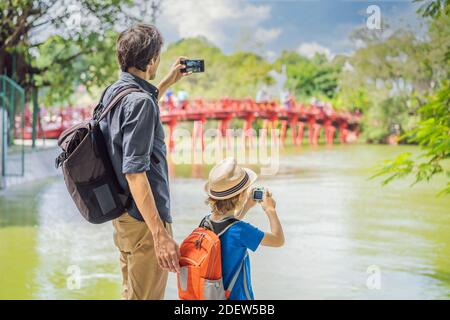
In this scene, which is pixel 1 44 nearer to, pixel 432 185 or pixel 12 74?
pixel 12 74

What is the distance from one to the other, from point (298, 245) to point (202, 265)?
3.79m

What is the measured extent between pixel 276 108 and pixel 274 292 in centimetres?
1086

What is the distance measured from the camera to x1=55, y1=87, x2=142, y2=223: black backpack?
1526 mm

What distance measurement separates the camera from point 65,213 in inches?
241

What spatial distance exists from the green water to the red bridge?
358 cm

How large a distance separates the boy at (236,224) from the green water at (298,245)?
1.99 meters

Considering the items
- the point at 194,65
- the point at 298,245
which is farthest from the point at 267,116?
the point at 194,65

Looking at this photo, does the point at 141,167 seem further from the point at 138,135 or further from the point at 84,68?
the point at 84,68

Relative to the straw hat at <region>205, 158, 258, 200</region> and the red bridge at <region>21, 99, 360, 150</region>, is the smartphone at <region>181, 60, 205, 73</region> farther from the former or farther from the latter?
the red bridge at <region>21, 99, 360, 150</region>

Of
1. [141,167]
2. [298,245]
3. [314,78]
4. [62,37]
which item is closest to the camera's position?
[141,167]

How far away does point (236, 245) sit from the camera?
5.05 feet

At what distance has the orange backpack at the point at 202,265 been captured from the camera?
4.98 ft

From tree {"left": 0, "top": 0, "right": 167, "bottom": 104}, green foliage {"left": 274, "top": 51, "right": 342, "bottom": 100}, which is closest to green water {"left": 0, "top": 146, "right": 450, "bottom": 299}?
tree {"left": 0, "top": 0, "right": 167, "bottom": 104}

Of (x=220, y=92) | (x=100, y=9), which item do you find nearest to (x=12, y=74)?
(x=100, y=9)
